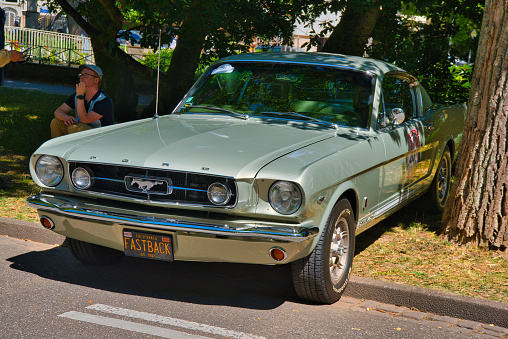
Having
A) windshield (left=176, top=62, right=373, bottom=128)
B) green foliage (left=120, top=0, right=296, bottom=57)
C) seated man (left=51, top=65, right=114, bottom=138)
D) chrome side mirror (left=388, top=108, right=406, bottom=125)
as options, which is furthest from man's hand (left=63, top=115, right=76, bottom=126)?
chrome side mirror (left=388, top=108, right=406, bottom=125)

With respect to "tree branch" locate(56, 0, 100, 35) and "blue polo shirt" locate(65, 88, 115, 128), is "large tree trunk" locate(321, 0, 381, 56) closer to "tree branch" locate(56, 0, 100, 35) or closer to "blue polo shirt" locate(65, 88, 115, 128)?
"tree branch" locate(56, 0, 100, 35)

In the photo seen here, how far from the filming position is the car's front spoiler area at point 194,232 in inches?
169

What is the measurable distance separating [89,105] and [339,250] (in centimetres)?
391

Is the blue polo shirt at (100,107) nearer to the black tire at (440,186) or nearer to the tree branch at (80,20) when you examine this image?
the black tire at (440,186)

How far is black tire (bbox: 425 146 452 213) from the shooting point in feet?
24.7

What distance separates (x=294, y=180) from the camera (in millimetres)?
4199

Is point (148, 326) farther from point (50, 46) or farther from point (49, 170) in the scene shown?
point (50, 46)

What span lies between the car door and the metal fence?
19.8 metres

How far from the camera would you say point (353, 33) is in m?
11.4

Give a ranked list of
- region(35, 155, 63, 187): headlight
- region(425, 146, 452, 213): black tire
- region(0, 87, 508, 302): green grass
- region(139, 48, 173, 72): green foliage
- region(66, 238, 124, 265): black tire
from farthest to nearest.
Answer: region(139, 48, 173, 72): green foliage < region(425, 146, 452, 213): black tire < region(66, 238, 124, 265): black tire < region(0, 87, 508, 302): green grass < region(35, 155, 63, 187): headlight

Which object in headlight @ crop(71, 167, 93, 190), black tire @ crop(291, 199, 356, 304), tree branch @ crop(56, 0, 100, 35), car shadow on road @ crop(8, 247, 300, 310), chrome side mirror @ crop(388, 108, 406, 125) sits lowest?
car shadow on road @ crop(8, 247, 300, 310)

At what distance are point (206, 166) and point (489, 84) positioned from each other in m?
3.14

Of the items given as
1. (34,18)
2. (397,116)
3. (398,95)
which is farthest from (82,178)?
(34,18)

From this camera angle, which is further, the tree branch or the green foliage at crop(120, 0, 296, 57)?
the tree branch
